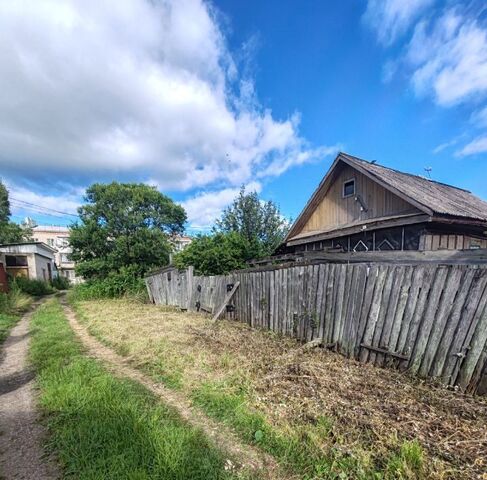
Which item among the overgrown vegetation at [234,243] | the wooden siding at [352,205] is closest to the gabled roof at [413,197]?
the wooden siding at [352,205]

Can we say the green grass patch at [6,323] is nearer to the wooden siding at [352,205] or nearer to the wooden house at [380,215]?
the wooden house at [380,215]

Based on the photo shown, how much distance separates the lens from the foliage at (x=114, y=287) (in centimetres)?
1418

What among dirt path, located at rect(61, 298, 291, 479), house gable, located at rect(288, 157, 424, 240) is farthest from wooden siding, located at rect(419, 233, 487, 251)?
dirt path, located at rect(61, 298, 291, 479)

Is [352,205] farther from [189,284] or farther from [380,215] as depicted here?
[189,284]

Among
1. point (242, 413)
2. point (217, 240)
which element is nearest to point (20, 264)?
point (217, 240)

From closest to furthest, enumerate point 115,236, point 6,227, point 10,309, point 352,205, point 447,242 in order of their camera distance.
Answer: point 447,242
point 10,309
point 352,205
point 115,236
point 6,227

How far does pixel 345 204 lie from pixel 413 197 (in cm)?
Result: 340

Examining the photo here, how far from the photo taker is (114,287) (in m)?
14.6

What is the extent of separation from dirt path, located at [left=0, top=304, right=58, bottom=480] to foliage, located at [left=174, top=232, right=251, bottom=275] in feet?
21.0

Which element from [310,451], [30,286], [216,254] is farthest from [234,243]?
[30,286]

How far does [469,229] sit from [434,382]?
7.14 m

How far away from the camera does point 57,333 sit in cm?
662

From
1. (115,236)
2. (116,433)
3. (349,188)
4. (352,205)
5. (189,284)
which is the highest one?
(349,188)

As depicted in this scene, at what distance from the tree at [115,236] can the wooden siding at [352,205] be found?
29.4 ft
